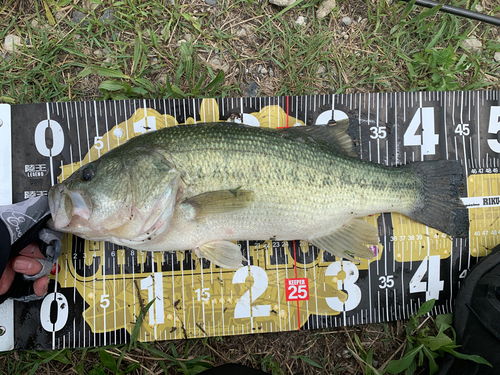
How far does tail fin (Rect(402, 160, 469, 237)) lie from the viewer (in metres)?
2.70

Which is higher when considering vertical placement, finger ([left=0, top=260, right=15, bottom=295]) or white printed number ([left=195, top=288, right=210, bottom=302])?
finger ([left=0, top=260, right=15, bottom=295])

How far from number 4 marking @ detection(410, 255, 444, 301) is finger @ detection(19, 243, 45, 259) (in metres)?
3.36

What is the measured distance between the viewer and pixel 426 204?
2.72 meters

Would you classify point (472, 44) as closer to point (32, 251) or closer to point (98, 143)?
point (98, 143)

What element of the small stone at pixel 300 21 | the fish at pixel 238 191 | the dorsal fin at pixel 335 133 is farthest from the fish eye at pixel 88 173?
the small stone at pixel 300 21

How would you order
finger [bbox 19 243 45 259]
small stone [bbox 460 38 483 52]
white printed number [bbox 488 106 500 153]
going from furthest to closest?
small stone [bbox 460 38 483 52]
white printed number [bbox 488 106 500 153]
finger [bbox 19 243 45 259]

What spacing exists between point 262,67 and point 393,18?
141 centimetres

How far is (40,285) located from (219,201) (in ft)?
5.73

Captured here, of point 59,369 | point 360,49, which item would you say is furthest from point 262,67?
point 59,369

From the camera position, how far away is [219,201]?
2195 millimetres

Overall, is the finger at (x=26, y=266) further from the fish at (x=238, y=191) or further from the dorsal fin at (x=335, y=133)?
the dorsal fin at (x=335, y=133)

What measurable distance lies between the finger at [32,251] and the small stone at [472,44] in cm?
449

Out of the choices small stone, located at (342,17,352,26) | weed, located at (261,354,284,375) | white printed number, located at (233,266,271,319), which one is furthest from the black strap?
small stone, located at (342,17,352,26)

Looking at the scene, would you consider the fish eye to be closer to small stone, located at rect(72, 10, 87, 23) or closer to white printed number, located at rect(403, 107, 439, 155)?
small stone, located at rect(72, 10, 87, 23)
